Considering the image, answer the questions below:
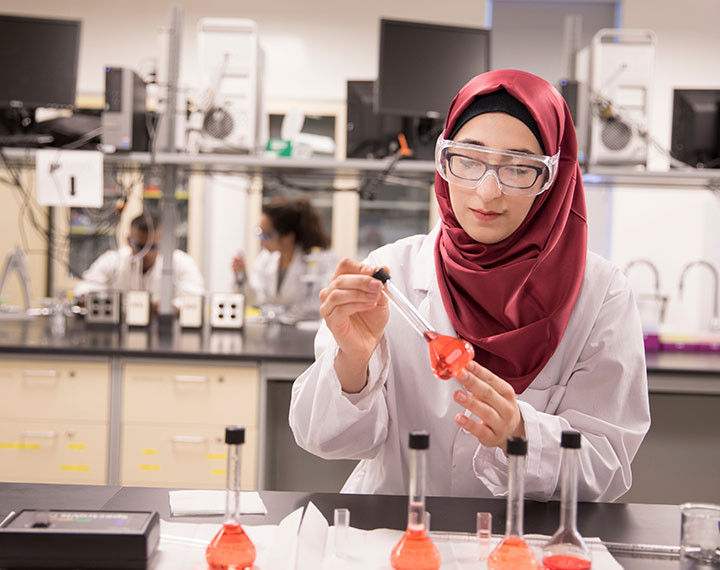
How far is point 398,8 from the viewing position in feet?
17.2

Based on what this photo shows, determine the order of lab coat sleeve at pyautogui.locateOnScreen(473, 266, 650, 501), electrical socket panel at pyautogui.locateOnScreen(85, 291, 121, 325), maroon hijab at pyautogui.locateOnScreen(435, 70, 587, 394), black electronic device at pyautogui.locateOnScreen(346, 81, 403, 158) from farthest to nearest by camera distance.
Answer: black electronic device at pyautogui.locateOnScreen(346, 81, 403, 158), electrical socket panel at pyautogui.locateOnScreen(85, 291, 121, 325), maroon hijab at pyautogui.locateOnScreen(435, 70, 587, 394), lab coat sleeve at pyautogui.locateOnScreen(473, 266, 650, 501)

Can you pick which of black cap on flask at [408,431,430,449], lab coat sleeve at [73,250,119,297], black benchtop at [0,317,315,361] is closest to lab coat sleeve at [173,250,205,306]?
lab coat sleeve at [73,250,119,297]

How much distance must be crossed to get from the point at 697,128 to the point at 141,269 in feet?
8.85

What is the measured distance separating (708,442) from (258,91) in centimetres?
229

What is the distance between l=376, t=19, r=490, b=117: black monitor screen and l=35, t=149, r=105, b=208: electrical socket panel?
→ 1159 mm

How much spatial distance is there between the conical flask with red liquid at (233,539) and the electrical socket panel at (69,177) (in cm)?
225

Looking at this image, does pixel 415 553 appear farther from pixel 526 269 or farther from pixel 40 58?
pixel 40 58

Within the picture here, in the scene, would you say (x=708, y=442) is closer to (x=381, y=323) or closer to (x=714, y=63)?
(x=381, y=323)

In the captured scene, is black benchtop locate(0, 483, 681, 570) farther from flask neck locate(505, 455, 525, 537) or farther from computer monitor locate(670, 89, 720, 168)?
computer monitor locate(670, 89, 720, 168)

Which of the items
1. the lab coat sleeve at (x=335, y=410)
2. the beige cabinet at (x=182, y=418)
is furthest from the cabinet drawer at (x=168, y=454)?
the lab coat sleeve at (x=335, y=410)

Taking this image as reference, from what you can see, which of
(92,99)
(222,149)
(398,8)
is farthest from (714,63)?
(92,99)

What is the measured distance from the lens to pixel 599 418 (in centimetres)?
132

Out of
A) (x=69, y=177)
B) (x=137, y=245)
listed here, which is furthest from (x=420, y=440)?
(x=137, y=245)

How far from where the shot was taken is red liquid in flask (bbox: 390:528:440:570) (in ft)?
2.96
